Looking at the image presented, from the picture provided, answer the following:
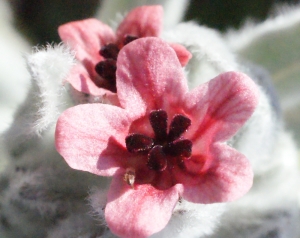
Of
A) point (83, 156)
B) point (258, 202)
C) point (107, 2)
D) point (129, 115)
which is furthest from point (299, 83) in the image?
point (83, 156)

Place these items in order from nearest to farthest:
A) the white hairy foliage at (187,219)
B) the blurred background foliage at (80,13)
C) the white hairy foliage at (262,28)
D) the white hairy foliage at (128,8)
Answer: the white hairy foliage at (187,219), the white hairy foliage at (262,28), the white hairy foliage at (128,8), the blurred background foliage at (80,13)

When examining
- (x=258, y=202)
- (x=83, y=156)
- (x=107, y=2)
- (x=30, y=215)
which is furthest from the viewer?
(x=107, y=2)

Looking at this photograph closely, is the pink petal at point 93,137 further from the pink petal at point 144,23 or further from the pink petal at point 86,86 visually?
the pink petal at point 144,23

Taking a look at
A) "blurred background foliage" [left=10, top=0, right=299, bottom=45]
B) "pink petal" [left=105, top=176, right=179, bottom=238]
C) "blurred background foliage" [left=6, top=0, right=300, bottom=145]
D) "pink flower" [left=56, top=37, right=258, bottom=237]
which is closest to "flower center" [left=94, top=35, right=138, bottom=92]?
"pink flower" [left=56, top=37, right=258, bottom=237]

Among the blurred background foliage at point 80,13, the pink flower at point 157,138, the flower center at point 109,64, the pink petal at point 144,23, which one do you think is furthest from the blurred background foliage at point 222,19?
the pink flower at point 157,138

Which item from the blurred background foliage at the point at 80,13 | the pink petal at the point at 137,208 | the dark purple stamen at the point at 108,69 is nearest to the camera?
the pink petal at the point at 137,208

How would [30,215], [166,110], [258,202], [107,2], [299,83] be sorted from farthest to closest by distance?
[107,2]
[299,83]
[258,202]
[30,215]
[166,110]

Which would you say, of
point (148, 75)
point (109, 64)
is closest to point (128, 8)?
point (109, 64)

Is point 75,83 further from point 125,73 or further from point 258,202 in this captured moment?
point 258,202
